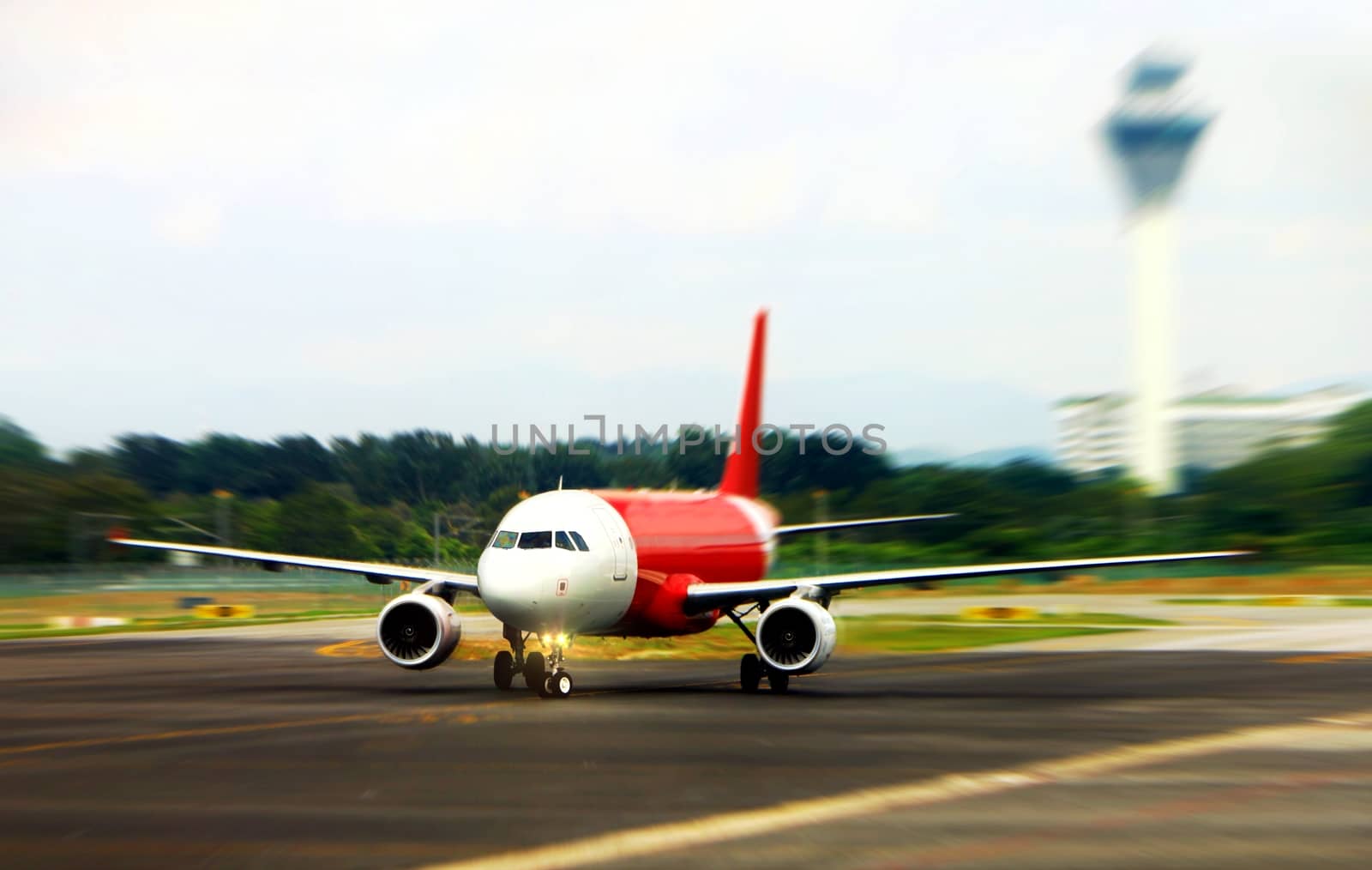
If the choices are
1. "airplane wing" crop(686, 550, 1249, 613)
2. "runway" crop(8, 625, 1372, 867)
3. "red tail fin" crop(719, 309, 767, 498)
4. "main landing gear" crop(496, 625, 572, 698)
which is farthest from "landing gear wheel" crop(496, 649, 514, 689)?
"red tail fin" crop(719, 309, 767, 498)

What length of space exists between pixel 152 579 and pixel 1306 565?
64460mm

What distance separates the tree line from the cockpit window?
28367 millimetres

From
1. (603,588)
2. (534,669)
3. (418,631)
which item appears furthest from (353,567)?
(603,588)

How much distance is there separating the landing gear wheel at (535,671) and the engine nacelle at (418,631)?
1500mm

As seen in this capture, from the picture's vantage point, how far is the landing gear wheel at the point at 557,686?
25.5m

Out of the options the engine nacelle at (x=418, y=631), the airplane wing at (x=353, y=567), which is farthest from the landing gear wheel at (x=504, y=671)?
the airplane wing at (x=353, y=567)

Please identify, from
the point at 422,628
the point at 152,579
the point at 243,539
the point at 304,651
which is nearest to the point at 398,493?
the point at 152,579

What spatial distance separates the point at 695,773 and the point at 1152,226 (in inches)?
6412

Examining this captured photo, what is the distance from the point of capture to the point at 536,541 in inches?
1016

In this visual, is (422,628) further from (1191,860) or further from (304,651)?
(1191,860)

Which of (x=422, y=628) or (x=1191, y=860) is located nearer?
(x=1191, y=860)

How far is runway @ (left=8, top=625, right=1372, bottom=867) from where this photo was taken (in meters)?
11.0

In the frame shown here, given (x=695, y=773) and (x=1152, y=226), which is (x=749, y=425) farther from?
(x=1152, y=226)

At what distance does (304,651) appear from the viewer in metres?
41.6
